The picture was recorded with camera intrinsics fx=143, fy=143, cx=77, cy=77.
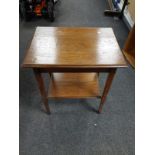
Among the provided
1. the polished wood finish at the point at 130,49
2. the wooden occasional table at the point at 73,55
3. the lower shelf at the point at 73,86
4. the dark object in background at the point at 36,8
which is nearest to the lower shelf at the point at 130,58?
the polished wood finish at the point at 130,49

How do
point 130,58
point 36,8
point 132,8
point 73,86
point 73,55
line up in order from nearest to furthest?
1. point 73,55
2. point 73,86
3. point 130,58
4. point 132,8
5. point 36,8

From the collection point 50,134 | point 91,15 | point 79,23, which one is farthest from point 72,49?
point 91,15

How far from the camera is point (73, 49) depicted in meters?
0.97

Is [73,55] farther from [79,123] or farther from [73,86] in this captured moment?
[79,123]

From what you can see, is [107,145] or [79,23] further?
[79,23]

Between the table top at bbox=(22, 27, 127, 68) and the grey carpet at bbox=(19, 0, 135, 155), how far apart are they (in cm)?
67

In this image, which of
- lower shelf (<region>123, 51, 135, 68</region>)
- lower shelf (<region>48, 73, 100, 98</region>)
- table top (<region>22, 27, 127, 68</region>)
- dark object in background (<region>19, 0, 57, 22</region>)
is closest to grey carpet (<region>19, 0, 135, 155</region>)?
lower shelf (<region>123, 51, 135, 68</region>)

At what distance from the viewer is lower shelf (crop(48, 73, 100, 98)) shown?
48.2 inches

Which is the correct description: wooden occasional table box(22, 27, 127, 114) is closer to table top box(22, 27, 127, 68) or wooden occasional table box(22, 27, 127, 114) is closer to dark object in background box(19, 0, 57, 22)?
table top box(22, 27, 127, 68)

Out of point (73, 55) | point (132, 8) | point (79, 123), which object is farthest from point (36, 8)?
point (79, 123)

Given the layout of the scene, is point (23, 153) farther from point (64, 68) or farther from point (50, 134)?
point (64, 68)

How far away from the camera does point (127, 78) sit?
1.71 metres

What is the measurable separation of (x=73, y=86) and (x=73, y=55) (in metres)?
0.43

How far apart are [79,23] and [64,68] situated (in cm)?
199
